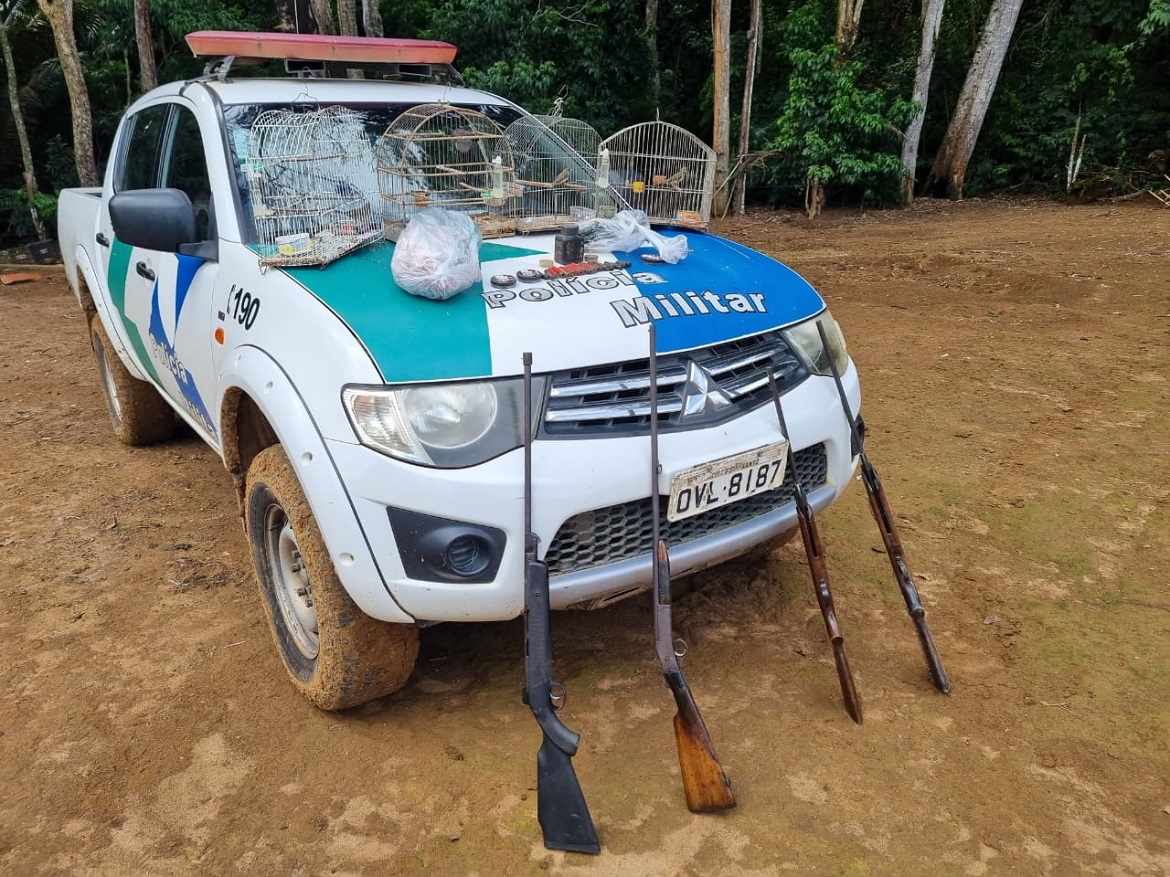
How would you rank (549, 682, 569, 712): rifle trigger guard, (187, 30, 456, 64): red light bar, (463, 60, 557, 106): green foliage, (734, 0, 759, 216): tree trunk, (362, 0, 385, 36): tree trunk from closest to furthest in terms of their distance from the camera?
1. (549, 682, 569, 712): rifle trigger guard
2. (187, 30, 456, 64): red light bar
3. (362, 0, 385, 36): tree trunk
4. (463, 60, 557, 106): green foliage
5. (734, 0, 759, 216): tree trunk

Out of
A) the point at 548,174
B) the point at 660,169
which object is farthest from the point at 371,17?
the point at 548,174

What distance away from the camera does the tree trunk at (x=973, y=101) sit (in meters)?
13.2

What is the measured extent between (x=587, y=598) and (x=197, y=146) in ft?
7.87

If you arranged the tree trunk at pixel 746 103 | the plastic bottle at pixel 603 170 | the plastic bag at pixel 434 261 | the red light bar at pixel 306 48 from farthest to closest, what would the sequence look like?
the tree trunk at pixel 746 103
the plastic bottle at pixel 603 170
the red light bar at pixel 306 48
the plastic bag at pixel 434 261

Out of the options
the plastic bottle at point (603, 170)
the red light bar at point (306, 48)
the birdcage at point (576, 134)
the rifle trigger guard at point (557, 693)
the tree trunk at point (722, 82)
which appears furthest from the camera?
the tree trunk at point (722, 82)

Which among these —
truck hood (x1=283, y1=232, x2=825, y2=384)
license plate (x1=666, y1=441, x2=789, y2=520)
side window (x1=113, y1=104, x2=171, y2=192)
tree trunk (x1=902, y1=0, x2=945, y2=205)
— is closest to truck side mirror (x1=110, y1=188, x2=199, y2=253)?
truck hood (x1=283, y1=232, x2=825, y2=384)

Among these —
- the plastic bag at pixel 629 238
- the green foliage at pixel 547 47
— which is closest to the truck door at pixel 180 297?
the plastic bag at pixel 629 238

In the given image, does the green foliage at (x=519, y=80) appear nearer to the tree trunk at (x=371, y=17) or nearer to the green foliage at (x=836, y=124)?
the tree trunk at (x=371, y=17)

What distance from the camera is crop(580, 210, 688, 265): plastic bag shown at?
9.91 feet

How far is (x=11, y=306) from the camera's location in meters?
8.52

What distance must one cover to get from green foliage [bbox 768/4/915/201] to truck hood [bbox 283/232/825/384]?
11424 mm

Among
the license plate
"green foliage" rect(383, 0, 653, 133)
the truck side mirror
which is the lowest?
the license plate

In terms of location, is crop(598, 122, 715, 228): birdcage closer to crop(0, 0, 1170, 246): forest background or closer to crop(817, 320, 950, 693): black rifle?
crop(817, 320, 950, 693): black rifle

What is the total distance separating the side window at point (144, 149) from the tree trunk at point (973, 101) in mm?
13062
